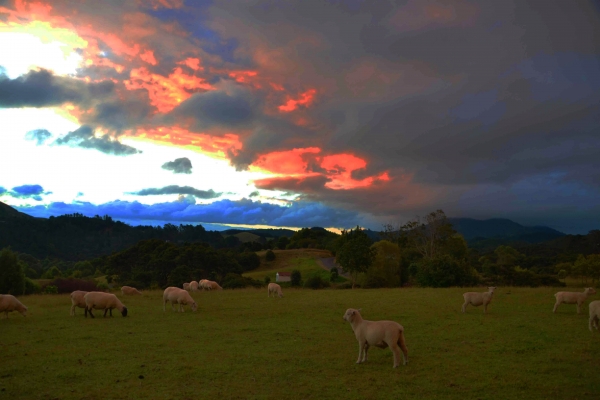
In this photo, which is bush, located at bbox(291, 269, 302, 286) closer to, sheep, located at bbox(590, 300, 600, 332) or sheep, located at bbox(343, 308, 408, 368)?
sheep, located at bbox(590, 300, 600, 332)

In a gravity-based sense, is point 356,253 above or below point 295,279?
above

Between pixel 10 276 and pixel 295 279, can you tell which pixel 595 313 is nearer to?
pixel 10 276

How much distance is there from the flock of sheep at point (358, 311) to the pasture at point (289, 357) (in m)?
0.52

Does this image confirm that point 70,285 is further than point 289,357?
Yes

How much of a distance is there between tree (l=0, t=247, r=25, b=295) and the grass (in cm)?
4457

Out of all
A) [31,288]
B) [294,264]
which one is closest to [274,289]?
[31,288]

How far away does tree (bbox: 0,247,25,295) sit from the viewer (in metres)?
43.3

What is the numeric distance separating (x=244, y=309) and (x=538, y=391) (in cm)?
1761

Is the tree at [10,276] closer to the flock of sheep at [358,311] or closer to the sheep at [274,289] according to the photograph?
the flock of sheep at [358,311]

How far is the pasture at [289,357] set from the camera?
9.62 metres

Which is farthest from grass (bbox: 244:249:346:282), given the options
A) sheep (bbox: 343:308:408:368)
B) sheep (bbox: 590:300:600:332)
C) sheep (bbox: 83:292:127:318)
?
sheep (bbox: 343:308:408:368)

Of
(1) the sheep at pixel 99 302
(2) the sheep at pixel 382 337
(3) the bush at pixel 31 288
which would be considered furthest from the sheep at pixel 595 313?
(3) the bush at pixel 31 288

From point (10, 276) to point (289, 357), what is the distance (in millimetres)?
43287

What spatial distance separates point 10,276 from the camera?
43.4m
